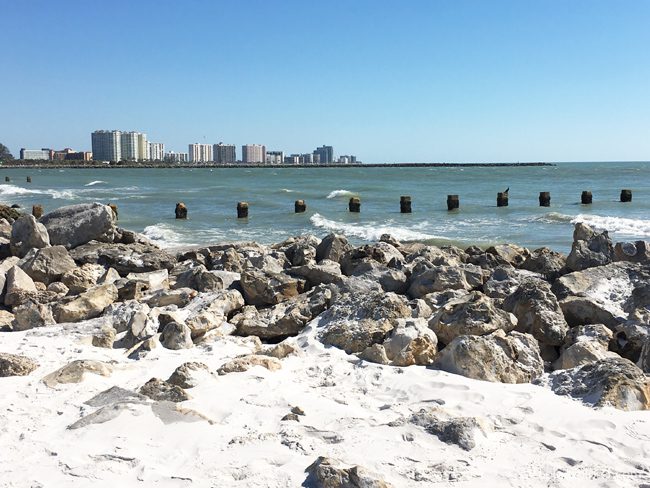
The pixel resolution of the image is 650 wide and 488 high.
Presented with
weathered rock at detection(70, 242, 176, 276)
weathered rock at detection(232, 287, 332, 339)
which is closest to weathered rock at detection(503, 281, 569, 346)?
weathered rock at detection(232, 287, 332, 339)

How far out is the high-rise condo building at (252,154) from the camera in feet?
607

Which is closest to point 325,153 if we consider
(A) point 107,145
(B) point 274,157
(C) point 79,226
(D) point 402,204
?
(B) point 274,157

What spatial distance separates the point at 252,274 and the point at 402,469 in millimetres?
3529

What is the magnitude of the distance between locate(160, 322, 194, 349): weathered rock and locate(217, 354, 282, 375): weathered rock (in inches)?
24.3

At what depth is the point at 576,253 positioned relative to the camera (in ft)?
24.0

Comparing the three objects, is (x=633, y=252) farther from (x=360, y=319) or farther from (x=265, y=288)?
(x=265, y=288)

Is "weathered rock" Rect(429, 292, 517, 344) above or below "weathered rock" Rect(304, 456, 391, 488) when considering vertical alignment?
above

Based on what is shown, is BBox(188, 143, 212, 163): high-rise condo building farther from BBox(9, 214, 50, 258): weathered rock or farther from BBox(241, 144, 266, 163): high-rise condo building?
BBox(9, 214, 50, 258): weathered rock

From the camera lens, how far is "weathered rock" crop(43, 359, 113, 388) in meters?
4.25

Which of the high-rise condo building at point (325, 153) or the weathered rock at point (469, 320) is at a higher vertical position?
the high-rise condo building at point (325, 153)

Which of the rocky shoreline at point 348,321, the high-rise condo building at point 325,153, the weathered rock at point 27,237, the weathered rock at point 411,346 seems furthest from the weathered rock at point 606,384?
the high-rise condo building at point 325,153

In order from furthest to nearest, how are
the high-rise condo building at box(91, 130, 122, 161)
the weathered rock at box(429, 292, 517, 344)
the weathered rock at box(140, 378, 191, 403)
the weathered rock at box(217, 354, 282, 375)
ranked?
the high-rise condo building at box(91, 130, 122, 161)
the weathered rock at box(429, 292, 517, 344)
the weathered rock at box(217, 354, 282, 375)
the weathered rock at box(140, 378, 191, 403)

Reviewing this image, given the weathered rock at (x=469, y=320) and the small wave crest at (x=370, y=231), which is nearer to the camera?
the weathered rock at (x=469, y=320)

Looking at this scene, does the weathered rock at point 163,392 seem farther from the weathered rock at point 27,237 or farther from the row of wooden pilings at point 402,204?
the row of wooden pilings at point 402,204
